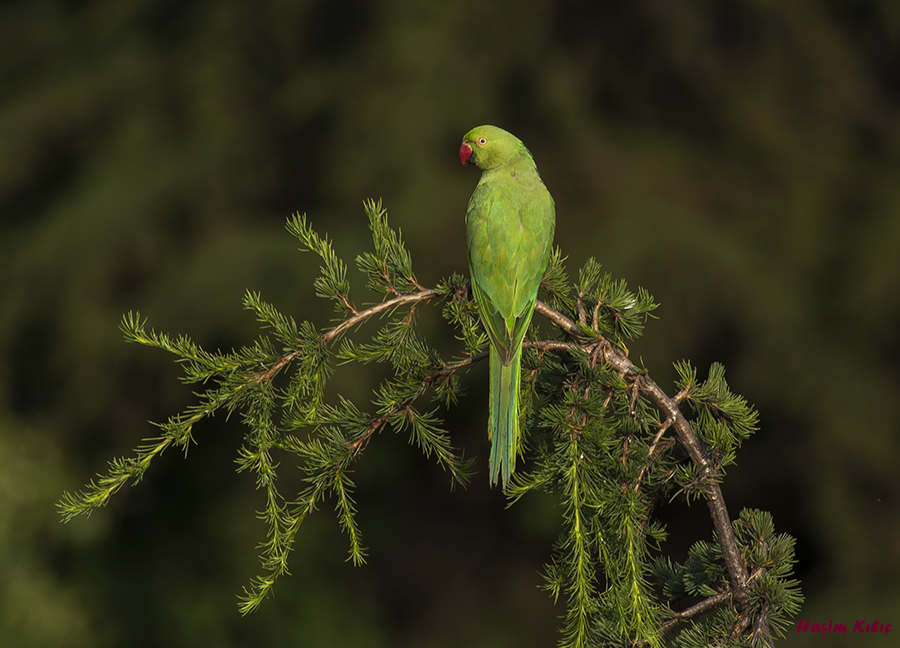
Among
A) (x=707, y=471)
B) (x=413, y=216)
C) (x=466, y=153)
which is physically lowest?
(x=413, y=216)

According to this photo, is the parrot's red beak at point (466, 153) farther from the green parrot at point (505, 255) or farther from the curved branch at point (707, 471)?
the curved branch at point (707, 471)

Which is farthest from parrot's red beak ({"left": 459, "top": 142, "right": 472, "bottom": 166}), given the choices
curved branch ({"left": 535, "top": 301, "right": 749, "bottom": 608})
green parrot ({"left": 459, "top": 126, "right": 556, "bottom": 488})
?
curved branch ({"left": 535, "top": 301, "right": 749, "bottom": 608})

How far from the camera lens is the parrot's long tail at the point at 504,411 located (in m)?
2.12

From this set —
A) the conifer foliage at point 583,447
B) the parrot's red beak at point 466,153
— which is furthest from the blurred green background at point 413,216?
the conifer foliage at point 583,447

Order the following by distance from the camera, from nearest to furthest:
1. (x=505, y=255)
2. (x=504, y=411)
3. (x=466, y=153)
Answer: (x=504, y=411) < (x=505, y=255) < (x=466, y=153)

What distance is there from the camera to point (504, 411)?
7.19 feet

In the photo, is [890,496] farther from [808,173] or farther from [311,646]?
[311,646]

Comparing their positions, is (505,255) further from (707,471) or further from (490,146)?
(707,471)

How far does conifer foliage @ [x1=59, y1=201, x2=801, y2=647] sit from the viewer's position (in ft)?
5.92

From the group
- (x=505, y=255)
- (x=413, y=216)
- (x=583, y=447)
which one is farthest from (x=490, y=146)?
(x=413, y=216)

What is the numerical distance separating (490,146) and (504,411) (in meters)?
1.44

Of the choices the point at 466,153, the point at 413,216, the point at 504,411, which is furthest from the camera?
the point at 413,216

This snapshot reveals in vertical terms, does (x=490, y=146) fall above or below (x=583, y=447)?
below

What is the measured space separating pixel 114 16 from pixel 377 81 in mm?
3593
